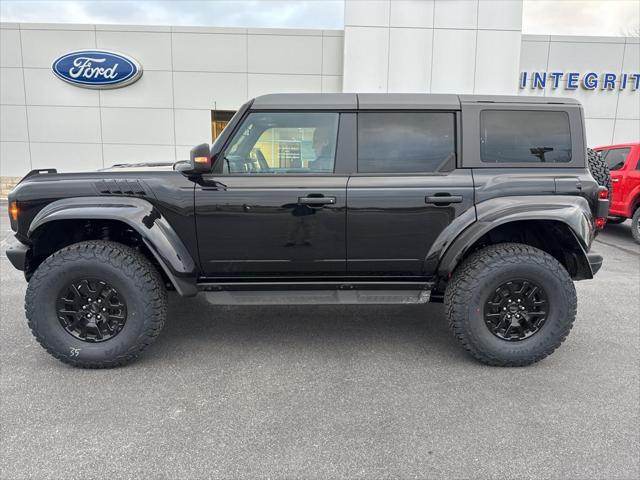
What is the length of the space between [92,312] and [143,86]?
11985 mm

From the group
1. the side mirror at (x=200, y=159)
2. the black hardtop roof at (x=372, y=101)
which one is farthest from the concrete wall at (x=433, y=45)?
the side mirror at (x=200, y=159)

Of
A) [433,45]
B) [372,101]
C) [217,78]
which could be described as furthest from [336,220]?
[217,78]

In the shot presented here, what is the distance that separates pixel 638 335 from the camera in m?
3.96

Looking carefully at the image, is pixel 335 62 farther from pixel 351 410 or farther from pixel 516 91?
pixel 351 410

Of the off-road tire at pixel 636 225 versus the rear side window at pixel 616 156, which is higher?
the rear side window at pixel 616 156

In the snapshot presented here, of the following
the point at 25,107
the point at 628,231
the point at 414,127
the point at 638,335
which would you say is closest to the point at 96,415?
the point at 414,127

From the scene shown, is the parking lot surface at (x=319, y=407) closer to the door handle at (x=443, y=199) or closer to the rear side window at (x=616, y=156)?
the door handle at (x=443, y=199)

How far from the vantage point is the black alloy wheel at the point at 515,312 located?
3.26 meters

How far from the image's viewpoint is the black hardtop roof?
10.8 ft

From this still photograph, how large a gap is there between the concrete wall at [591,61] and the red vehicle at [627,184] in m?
5.61

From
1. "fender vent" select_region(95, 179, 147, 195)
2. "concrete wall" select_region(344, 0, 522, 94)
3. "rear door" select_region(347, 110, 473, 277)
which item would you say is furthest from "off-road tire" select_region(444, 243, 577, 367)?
"concrete wall" select_region(344, 0, 522, 94)

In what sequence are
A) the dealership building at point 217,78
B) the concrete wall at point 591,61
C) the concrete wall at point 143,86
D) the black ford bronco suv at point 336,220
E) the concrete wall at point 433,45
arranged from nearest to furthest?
1. the black ford bronco suv at point 336,220
2. the concrete wall at point 433,45
3. the dealership building at point 217,78
4. the concrete wall at point 143,86
5. the concrete wall at point 591,61

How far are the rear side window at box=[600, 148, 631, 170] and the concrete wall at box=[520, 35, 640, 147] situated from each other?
523 cm

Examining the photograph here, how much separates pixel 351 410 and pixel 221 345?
1.37m
